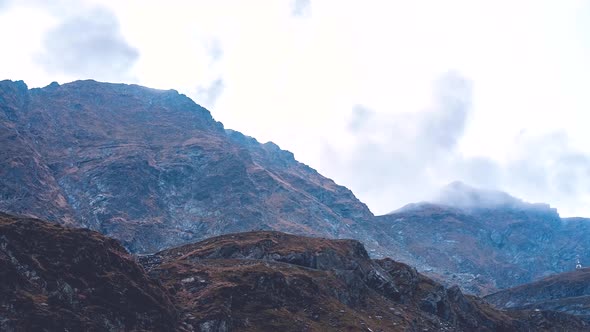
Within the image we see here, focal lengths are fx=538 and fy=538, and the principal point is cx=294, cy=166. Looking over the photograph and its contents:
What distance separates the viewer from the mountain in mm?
95625

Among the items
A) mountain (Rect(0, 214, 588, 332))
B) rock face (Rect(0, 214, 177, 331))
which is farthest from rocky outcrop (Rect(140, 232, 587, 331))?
rock face (Rect(0, 214, 177, 331))

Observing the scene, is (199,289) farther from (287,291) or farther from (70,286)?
(70,286)

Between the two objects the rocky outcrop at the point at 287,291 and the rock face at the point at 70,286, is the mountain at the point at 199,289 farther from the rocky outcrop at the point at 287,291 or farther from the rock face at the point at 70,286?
the rocky outcrop at the point at 287,291

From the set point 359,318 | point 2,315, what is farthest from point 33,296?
point 359,318

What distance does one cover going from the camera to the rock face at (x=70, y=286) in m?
89.3

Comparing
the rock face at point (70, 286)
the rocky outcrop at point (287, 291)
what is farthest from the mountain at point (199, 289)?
the rocky outcrop at point (287, 291)

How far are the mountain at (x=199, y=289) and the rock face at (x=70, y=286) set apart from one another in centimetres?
21

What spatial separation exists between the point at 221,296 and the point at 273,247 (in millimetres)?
59140

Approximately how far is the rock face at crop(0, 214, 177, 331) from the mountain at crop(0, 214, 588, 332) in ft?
0.70

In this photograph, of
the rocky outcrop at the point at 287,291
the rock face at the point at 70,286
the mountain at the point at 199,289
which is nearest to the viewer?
the rock face at the point at 70,286

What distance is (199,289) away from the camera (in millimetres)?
138875

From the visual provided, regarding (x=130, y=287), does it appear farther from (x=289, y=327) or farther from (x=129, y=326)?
(x=289, y=327)

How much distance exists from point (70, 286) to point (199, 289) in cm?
4395

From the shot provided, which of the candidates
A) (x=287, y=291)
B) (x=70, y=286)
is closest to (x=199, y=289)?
(x=287, y=291)
